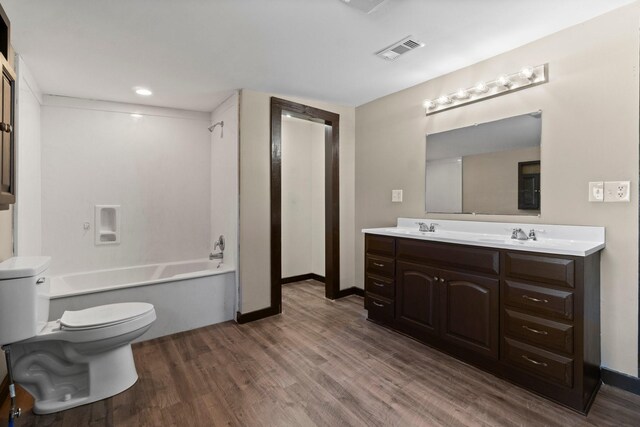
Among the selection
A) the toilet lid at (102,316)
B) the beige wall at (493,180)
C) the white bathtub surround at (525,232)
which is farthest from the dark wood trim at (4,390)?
the beige wall at (493,180)

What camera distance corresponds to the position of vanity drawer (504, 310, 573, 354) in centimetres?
168

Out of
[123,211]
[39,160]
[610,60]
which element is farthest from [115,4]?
[610,60]

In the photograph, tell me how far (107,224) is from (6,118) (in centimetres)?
197

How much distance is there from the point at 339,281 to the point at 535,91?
8.43 feet

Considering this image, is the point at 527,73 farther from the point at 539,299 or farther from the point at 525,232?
the point at 539,299

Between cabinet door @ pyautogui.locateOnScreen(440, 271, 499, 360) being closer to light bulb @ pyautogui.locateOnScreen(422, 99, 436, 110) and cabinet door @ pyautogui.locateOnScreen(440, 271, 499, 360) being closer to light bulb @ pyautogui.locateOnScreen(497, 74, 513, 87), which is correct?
light bulb @ pyautogui.locateOnScreen(497, 74, 513, 87)

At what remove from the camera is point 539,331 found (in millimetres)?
1772

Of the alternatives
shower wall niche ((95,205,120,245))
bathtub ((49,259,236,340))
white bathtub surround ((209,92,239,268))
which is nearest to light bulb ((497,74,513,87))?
white bathtub surround ((209,92,239,268))

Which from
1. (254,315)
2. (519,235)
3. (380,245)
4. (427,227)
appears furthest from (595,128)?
(254,315)

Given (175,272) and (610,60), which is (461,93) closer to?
(610,60)

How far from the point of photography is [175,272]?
359 centimetres

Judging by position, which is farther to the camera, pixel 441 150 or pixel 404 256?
pixel 441 150

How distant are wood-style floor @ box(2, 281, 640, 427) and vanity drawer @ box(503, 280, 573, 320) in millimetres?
513

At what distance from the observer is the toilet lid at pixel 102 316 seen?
1.79m
